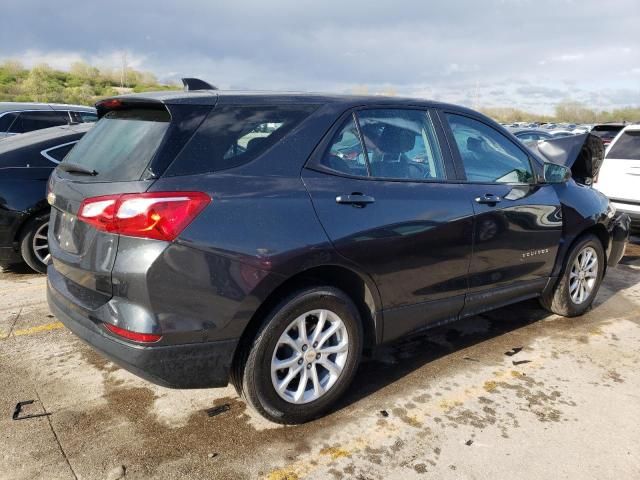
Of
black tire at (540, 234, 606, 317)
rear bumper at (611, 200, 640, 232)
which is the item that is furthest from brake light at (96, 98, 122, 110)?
rear bumper at (611, 200, 640, 232)

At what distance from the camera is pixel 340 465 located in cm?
256

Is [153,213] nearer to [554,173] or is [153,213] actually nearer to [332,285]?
[332,285]

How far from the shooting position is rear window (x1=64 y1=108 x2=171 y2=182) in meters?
2.49

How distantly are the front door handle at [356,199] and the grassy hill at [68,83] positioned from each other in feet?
101

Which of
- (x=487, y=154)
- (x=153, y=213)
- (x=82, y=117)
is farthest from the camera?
(x=82, y=117)

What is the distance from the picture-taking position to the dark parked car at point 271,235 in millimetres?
2381

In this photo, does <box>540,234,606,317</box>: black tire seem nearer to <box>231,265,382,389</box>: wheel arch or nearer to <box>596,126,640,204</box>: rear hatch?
<box>231,265,382,389</box>: wheel arch

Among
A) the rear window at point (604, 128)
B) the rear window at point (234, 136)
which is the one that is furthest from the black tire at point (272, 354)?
the rear window at point (604, 128)

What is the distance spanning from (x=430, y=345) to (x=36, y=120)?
7.39m

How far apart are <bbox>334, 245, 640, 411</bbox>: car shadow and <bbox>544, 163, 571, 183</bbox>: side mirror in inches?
49.1

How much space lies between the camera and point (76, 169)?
9.37 feet

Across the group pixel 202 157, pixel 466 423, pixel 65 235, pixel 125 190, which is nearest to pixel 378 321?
pixel 466 423

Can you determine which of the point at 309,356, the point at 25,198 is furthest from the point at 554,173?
the point at 25,198

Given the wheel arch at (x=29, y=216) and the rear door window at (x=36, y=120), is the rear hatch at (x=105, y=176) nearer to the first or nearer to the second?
the wheel arch at (x=29, y=216)
